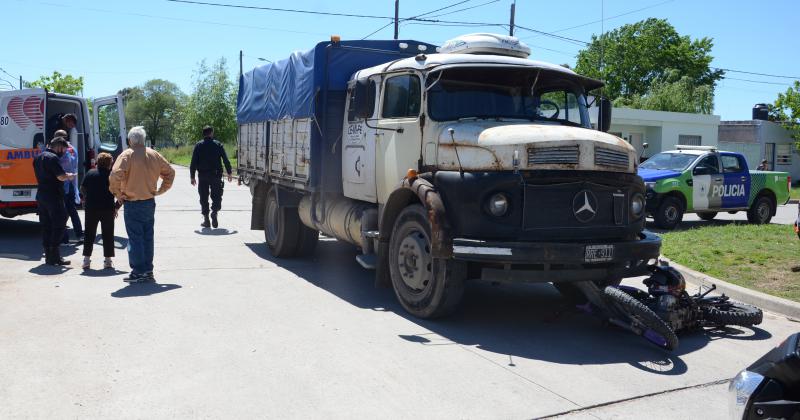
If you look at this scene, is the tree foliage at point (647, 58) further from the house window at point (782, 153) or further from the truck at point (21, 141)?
the truck at point (21, 141)

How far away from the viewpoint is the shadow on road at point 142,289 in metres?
7.68

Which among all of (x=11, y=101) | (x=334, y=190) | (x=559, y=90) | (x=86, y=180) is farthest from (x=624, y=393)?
(x=11, y=101)

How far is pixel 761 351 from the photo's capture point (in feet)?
20.2

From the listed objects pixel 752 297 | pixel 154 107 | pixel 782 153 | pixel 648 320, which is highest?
pixel 154 107

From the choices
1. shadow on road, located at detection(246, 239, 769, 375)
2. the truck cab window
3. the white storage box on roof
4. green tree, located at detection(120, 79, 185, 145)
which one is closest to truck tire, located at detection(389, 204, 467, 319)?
shadow on road, located at detection(246, 239, 769, 375)

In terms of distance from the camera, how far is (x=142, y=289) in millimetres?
7965

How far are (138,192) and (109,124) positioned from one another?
650 cm

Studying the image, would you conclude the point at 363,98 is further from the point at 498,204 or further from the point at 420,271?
the point at 498,204

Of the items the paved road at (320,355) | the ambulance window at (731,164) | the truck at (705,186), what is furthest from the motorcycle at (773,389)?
the ambulance window at (731,164)

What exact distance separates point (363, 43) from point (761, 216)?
1231cm

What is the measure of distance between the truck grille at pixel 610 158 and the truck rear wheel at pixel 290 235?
5.24m

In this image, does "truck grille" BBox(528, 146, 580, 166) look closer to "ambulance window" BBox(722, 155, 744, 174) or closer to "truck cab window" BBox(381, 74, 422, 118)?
"truck cab window" BBox(381, 74, 422, 118)

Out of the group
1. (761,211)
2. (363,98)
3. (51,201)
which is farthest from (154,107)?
(363,98)

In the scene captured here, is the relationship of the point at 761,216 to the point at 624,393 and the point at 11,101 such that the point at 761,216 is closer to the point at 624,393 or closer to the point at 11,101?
the point at 624,393
